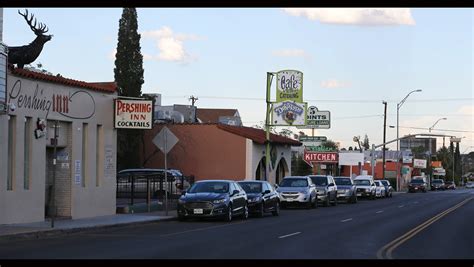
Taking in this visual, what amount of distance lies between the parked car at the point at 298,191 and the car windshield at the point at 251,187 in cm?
736

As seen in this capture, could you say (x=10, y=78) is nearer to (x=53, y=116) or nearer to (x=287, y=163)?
(x=53, y=116)

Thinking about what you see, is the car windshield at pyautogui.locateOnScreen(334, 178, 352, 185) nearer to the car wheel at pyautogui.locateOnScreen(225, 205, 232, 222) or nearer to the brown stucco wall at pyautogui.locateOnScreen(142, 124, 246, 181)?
the brown stucco wall at pyautogui.locateOnScreen(142, 124, 246, 181)

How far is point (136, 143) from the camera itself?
46.5m

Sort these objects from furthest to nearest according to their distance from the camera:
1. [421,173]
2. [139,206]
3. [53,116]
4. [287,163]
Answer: [421,173] < [287,163] < [139,206] < [53,116]

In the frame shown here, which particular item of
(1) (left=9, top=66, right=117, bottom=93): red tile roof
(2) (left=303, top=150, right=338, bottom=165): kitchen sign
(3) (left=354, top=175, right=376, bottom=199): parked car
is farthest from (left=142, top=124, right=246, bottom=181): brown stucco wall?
(2) (left=303, top=150, right=338, bottom=165): kitchen sign

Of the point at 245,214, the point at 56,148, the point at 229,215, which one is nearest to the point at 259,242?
the point at 229,215

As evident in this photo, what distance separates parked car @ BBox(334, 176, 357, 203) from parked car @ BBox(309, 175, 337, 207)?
3.58m

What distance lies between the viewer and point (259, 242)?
17.8 meters

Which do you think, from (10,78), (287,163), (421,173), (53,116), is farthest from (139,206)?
(421,173)

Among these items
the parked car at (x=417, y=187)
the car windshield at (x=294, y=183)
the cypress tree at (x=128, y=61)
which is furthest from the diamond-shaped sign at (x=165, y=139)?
the parked car at (x=417, y=187)

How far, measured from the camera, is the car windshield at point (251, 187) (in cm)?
3011

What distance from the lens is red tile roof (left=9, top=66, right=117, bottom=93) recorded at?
910 inches

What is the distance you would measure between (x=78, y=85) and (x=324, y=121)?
35031 millimetres

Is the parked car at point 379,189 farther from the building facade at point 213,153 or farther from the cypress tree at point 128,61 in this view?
the cypress tree at point 128,61
